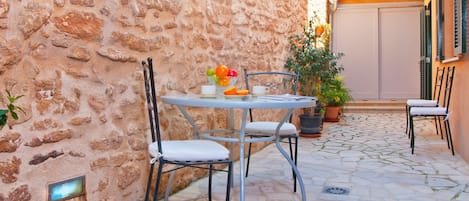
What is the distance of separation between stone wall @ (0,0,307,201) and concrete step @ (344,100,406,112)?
20.6ft

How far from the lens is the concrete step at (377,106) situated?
852 centimetres

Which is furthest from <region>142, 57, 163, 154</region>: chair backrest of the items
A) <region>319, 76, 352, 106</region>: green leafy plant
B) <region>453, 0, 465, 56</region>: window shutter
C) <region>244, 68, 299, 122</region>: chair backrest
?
<region>319, 76, 352, 106</region>: green leafy plant

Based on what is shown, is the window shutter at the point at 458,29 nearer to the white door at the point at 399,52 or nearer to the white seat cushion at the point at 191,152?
the white seat cushion at the point at 191,152

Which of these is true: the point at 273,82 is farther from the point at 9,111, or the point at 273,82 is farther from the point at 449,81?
the point at 9,111

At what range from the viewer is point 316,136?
535cm

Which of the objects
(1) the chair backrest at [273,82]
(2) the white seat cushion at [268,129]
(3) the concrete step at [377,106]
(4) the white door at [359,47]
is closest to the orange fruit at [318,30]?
(1) the chair backrest at [273,82]

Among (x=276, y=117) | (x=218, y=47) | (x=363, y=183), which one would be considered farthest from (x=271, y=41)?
(x=363, y=183)

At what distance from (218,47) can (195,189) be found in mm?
1214

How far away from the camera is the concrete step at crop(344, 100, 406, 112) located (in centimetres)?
852

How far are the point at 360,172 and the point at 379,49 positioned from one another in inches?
261

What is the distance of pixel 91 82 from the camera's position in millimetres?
2027

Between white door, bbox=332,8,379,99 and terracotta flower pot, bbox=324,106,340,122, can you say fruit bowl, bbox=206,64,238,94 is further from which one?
Result: white door, bbox=332,8,379,99

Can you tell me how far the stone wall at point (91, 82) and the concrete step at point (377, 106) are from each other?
6.28 meters

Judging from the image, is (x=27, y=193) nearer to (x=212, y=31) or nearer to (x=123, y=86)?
(x=123, y=86)
